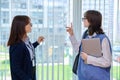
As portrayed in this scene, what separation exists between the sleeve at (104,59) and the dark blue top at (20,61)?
0.54m

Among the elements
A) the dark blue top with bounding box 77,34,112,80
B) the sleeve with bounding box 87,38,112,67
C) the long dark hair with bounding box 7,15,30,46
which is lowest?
the dark blue top with bounding box 77,34,112,80

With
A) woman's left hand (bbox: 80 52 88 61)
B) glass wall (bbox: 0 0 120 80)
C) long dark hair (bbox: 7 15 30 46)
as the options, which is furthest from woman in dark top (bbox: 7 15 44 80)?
glass wall (bbox: 0 0 120 80)

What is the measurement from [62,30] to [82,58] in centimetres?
83

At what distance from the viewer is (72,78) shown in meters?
2.94

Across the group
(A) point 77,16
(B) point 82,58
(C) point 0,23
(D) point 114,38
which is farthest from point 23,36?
(D) point 114,38

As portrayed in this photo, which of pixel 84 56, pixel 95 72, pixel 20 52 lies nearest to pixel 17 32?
pixel 20 52

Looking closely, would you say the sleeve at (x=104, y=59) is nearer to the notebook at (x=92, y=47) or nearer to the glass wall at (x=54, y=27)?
the notebook at (x=92, y=47)

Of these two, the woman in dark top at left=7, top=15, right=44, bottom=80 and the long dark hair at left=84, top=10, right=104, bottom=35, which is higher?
the long dark hair at left=84, top=10, right=104, bottom=35

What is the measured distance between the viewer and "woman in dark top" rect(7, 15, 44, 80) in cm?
203

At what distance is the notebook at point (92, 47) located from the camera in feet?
6.68

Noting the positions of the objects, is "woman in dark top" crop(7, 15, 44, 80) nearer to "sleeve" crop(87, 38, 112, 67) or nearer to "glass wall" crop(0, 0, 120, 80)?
"sleeve" crop(87, 38, 112, 67)

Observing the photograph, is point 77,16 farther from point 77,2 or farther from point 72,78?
point 72,78

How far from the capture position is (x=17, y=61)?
202 centimetres

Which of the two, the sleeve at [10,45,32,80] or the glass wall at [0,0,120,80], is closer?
the sleeve at [10,45,32,80]
